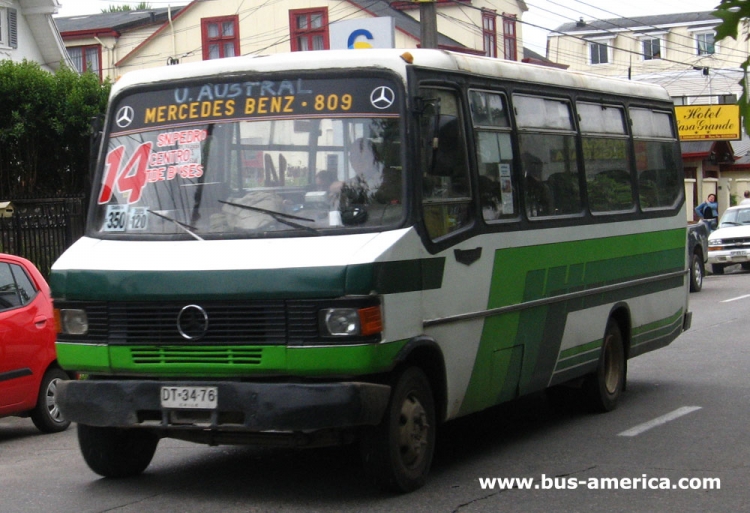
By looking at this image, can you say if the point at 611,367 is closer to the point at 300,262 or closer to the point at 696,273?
the point at 300,262

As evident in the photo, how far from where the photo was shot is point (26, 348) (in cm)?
980

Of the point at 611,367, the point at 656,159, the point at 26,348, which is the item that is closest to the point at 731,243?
the point at 656,159

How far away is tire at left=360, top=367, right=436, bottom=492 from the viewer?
6746 mm

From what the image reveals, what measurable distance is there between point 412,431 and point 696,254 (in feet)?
61.0

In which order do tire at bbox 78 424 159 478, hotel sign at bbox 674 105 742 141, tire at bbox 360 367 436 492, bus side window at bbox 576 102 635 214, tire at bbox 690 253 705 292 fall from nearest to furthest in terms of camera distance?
tire at bbox 360 367 436 492 < tire at bbox 78 424 159 478 < bus side window at bbox 576 102 635 214 < tire at bbox 690 253 705 292 < hotel sign at bbox 674 105 742 141

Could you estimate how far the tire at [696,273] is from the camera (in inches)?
951

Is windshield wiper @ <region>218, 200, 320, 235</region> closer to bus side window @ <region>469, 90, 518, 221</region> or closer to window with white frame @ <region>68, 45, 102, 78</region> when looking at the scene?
bus side window @ <region>469, 90, 518, 221</region>

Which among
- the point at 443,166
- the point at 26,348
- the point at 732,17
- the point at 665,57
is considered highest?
the point at 665,57

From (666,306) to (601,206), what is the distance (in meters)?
1.93

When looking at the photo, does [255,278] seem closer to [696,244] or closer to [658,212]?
[658,212]

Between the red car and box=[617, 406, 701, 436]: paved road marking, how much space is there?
449 cm

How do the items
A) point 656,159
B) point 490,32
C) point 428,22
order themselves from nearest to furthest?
point 656,159 → point 428,22 → point 490,32

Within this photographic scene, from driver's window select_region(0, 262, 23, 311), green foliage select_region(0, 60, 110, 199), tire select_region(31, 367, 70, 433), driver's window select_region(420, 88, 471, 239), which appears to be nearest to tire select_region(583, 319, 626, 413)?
driver's window select_region(420, 88, 471, 239)

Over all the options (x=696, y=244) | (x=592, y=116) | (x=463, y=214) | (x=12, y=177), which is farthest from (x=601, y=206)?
(x=12, y=177)
